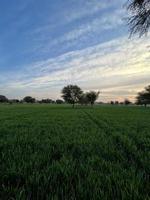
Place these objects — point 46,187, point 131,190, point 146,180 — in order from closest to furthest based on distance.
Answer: point 131,190 < point 46,187 < point 146,180

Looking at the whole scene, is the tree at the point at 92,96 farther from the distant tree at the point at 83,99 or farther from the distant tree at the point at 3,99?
the distant tree at the point at 3,99

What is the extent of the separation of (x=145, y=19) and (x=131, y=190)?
8651mm

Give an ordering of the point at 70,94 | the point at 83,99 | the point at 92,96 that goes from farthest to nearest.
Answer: the point at 92,96 < the point at 83,99 < the point at 70,94

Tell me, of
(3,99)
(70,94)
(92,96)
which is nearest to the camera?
(70,94)

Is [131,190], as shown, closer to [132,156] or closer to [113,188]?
[113,188]

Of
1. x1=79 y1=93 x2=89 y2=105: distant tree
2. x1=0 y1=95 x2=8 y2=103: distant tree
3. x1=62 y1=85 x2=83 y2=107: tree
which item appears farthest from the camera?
x1=0 y1=95 x2=8 y2=103: distant tree

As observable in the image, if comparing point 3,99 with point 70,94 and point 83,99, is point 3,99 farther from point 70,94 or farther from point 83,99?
point 70,94

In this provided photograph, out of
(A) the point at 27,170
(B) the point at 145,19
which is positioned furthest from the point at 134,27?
(A) the point at 27,170

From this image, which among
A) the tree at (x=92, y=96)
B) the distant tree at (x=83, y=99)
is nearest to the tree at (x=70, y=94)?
the distant tree at (x=83, y=99)

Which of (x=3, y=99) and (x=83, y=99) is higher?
(x=3, y=99)

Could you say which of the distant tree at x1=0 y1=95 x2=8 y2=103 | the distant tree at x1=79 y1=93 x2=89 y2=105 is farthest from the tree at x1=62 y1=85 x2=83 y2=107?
the distant tree at x1=0 y1=95 x2=8 y2=103

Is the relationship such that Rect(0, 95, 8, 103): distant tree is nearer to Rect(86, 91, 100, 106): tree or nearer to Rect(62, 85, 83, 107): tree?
Rect(86, 91, 100, 106): tree

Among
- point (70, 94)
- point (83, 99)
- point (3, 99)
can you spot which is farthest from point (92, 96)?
point (3, 99)

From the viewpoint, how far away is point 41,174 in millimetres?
4352
